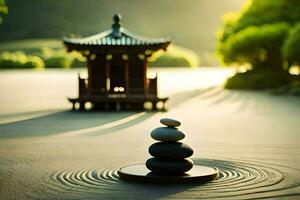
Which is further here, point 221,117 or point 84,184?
point 221,117

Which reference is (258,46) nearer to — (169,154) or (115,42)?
(115,42)

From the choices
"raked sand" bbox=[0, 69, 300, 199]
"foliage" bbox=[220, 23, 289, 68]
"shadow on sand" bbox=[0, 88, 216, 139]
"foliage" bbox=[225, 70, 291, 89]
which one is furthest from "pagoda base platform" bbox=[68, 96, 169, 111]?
"foliage" bbox=[220, 23, 289, 68]

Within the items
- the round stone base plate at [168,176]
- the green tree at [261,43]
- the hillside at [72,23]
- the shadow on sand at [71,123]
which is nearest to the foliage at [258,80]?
the green tree at [261,43]

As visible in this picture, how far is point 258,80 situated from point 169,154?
106ft

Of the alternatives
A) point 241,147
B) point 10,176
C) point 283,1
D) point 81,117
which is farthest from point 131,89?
point 283,1

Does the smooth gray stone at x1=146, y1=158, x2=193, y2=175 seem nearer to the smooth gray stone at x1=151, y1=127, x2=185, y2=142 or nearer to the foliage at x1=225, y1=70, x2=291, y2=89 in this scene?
the smooth gray stone at x1=151, y1=127, x2=185, y2=142

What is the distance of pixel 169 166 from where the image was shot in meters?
10.9

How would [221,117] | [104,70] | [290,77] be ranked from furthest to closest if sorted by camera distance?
[290,77] < [104,70] < [221,117]

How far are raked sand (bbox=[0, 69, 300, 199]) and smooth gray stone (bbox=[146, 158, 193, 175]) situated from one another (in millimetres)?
510

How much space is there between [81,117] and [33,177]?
1261 cm

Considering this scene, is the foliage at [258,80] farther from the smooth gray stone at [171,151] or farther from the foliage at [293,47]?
the smooth gray stone at [171,151]

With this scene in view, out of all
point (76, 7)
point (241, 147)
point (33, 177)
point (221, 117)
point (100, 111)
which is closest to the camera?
point (33, 177)

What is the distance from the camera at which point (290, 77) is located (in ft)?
140

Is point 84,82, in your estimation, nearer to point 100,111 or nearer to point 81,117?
point 100,111
